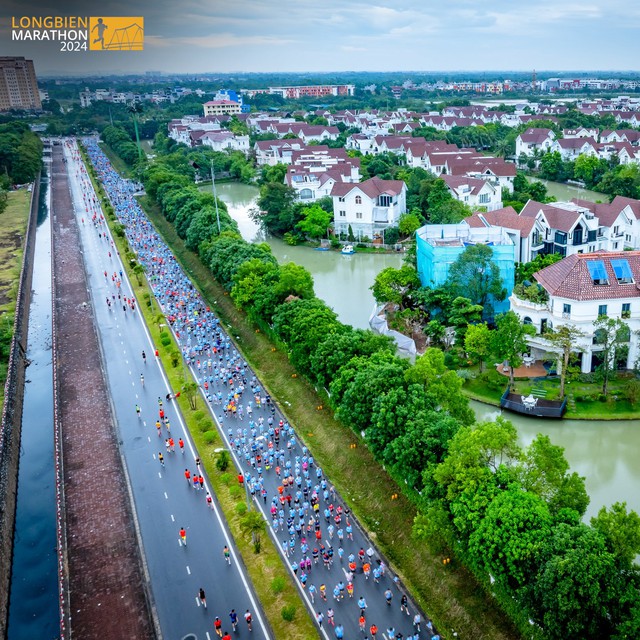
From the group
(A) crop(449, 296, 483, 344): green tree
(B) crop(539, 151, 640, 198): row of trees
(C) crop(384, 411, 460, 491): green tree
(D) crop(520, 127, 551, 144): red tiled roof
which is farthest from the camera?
(D) crop(520, 127, 551, 144): red tiled roof

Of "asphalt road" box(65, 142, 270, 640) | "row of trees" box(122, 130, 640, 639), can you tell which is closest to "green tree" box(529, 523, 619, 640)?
"row of trees" box(122, 130, 640, 639)

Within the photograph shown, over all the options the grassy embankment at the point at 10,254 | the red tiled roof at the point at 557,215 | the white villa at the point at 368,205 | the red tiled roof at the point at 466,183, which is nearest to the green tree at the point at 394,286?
the red tiled roof at the point at 557,215

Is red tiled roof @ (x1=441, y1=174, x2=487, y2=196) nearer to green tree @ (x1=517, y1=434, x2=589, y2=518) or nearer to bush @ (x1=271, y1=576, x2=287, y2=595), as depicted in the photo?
green tree @ (x1=517, y1=434, x2=589, y2=518)

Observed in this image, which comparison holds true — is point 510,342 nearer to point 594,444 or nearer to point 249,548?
point 594,444

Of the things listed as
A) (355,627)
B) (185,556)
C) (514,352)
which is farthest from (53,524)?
(514,352)

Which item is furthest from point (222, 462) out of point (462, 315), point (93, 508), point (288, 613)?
point (462, 315)

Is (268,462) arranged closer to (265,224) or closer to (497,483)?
(497,483)
